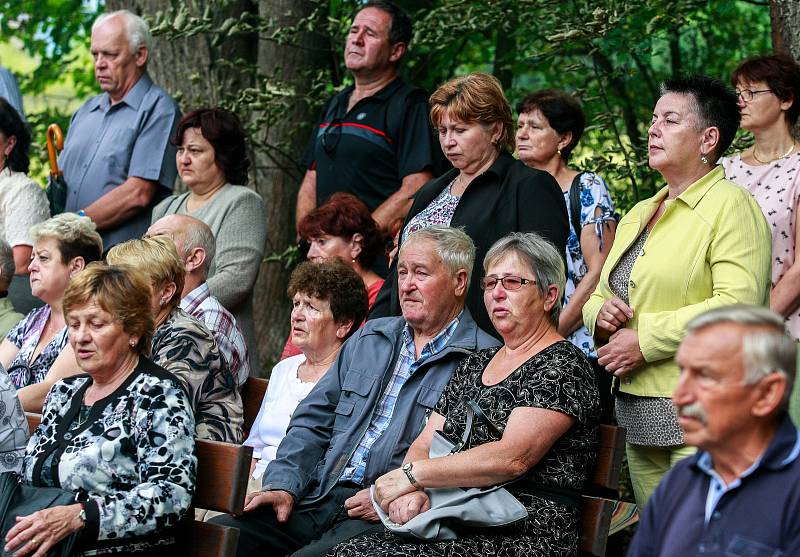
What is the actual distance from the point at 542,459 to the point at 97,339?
1.49 m

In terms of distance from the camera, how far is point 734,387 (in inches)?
101

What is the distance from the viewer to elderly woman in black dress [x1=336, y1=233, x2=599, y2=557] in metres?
3.65

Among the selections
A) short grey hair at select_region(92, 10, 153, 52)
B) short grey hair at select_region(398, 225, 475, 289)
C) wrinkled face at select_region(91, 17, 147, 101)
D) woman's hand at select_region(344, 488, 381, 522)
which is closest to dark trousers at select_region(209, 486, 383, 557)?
woman's hand at select_region(344, 488, 381, 522)

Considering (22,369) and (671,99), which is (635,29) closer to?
(671,99)

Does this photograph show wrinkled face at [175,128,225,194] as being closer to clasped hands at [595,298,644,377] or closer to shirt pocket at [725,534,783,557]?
clasped hands at [595,298,644,377]

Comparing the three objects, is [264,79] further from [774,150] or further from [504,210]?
[774,150]

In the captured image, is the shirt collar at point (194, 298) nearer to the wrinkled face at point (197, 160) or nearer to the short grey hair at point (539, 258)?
the wrinkled face at point (197, 160)

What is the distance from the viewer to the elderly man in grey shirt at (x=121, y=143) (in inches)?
248

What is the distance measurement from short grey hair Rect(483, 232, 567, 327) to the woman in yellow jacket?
0.19m

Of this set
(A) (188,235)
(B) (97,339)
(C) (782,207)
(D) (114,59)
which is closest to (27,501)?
(B) (97,339)

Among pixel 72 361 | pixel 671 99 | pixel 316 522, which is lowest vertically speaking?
pixel 316 522

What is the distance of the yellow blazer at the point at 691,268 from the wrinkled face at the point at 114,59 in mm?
3538

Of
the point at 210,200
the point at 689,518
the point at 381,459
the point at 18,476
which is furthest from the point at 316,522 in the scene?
the point at 210,200

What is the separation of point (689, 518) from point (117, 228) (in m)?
4.30
